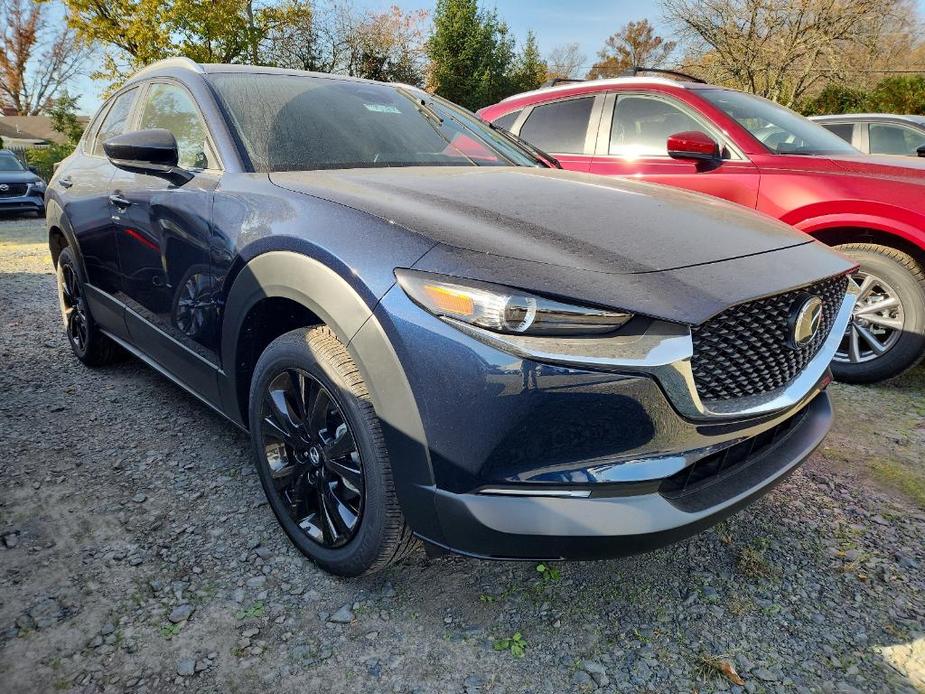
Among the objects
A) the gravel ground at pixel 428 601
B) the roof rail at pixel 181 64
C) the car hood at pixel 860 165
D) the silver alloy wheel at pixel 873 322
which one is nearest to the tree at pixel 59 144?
the roof rail at pixel 181 64

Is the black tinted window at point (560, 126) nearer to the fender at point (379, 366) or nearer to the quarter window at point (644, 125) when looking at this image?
the quarter window at point (644, 125)

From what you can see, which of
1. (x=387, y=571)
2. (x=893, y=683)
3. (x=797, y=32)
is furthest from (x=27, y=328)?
(x=797, y=32)

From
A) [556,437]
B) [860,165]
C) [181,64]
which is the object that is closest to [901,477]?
[860,165]

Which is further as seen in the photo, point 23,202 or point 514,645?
point 23,202

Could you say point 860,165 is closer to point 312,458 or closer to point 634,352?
point 634,352

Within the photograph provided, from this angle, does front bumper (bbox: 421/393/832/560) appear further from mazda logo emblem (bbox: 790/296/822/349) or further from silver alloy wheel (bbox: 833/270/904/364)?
silver alloy wheel (bbox: 833/270/904/364)

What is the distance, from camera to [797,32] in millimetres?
18500

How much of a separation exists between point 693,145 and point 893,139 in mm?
4710

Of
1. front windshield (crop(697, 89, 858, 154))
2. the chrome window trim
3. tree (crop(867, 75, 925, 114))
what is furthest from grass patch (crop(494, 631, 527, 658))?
tree (crop(867, 75, 925, 114))

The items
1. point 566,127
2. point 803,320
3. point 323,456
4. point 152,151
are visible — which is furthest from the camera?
point 566,127

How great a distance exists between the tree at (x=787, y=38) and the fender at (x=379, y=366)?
20970 millimetres

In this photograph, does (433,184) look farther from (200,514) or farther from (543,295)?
(200,514)

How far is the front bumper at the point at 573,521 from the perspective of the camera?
152 centimetres

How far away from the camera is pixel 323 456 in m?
1.97
